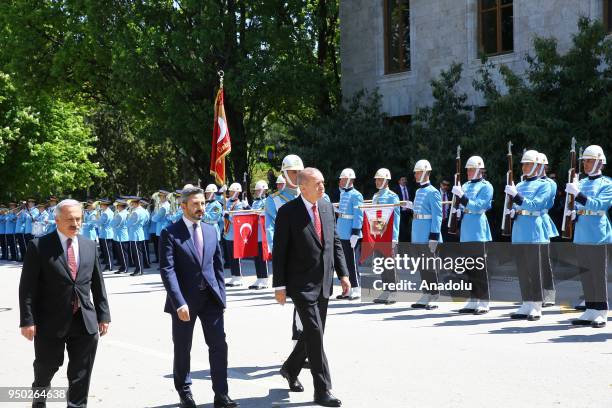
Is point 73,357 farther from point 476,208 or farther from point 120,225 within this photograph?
point 120,225

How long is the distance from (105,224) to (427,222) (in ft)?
40.6

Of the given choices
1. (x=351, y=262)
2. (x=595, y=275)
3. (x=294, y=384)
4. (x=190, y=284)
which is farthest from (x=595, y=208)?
(x=190, y=284)

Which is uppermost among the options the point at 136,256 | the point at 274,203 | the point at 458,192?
the point at 458,192

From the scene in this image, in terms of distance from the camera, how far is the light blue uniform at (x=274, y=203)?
43.9 ft

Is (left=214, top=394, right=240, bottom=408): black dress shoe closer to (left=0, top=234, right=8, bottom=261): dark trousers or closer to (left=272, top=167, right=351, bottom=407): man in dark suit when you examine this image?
(left=272, top=167, right=351, bottom=407): man in dark suit

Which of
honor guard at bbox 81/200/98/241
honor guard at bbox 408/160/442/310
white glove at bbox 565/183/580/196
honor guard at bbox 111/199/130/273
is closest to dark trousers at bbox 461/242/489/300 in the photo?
honor guard at bbox 408/160/442/310

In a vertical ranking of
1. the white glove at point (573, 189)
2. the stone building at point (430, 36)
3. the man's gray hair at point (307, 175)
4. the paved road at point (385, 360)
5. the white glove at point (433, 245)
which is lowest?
the paved road at point (385, 360)

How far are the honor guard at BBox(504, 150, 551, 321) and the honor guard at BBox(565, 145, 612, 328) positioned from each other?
0.62 m

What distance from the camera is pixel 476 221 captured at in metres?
12.8

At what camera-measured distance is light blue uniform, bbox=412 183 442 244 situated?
13.2 metres

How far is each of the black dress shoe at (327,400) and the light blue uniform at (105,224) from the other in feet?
55.4

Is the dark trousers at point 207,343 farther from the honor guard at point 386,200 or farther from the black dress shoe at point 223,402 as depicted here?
the honor guard at point 386,200

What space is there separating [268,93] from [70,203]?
20924 millimetres

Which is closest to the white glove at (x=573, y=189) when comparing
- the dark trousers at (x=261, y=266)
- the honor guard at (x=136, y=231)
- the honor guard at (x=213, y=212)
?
the dark trousers at (x=261, y=266)
